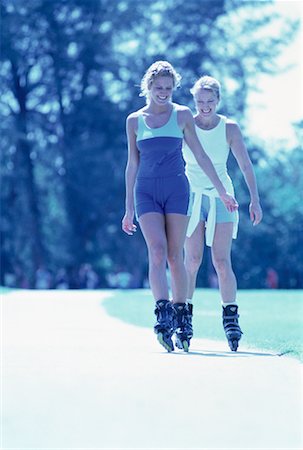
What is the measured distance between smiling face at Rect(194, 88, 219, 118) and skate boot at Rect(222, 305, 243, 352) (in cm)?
138

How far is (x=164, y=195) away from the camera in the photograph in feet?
25.9

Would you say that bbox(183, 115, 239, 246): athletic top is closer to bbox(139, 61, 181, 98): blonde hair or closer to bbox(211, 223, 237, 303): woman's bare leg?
bbox(211, 223, 237, 303): woman's bare leg

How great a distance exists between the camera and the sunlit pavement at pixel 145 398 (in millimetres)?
4570

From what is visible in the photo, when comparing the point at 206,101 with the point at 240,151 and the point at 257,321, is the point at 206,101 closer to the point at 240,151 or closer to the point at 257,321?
the point at 240,151

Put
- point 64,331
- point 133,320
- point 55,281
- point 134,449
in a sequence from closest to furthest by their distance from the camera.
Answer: point 134,449 → point 64,331 → point 133,320 → point 55,281

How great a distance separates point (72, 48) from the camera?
1614 inches

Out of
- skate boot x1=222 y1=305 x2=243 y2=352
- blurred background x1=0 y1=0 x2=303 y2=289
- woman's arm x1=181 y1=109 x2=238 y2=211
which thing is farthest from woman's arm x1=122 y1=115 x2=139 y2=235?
blurred background x1=0 y1=0 x2=303 y2=289

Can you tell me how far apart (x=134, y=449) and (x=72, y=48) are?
37.3 meters

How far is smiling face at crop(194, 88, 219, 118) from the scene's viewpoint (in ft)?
27.4

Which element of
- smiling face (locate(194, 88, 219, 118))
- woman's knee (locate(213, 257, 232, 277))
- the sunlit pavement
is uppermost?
smiling face (locate(194, 88, 219, 118))

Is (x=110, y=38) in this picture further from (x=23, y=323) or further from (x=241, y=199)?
(x=23, y=323)

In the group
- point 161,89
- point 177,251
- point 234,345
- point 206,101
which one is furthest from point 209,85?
point 234,345

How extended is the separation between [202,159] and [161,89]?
558 mm

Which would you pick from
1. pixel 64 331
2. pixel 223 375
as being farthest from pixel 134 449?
pixel 64 331
